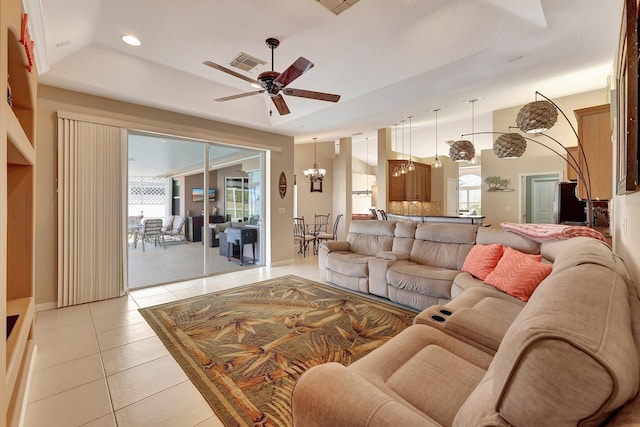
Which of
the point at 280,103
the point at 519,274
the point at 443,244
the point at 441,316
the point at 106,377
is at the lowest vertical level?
the point at 106,377

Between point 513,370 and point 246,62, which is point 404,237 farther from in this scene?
point 513,370

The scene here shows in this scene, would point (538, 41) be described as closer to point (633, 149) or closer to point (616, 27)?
point (616, 27)

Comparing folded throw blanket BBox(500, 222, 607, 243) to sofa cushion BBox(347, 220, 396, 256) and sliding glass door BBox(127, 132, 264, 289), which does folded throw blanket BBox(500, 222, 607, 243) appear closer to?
sofa cushion BBox(347, 220, 396, 256)

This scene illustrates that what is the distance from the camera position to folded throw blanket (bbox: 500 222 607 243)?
8.11 feet

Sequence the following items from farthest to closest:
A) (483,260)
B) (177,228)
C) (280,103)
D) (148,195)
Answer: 1. (148,195)
2. (177,228)
3. (280,103)
4. (483,260)

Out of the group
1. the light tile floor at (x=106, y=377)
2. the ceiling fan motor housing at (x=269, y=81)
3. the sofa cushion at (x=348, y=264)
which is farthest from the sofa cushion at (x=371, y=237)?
the light tile floor at (x=106, y=377)

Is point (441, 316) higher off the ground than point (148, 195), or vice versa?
point (148, 195)

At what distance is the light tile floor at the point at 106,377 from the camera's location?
68.1 inches

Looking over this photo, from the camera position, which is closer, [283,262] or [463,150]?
[463,150]

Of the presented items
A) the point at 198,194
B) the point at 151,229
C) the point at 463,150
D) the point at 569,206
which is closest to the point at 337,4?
the point at 463,150

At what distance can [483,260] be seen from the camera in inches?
118

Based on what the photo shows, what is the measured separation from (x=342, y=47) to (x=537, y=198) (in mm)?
5794

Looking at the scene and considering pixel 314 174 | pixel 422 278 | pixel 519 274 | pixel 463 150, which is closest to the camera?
pixel 519 274

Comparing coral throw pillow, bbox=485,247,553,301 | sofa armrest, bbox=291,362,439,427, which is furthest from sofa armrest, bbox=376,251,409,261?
sofa armrest, bbox=291,362,439,427
